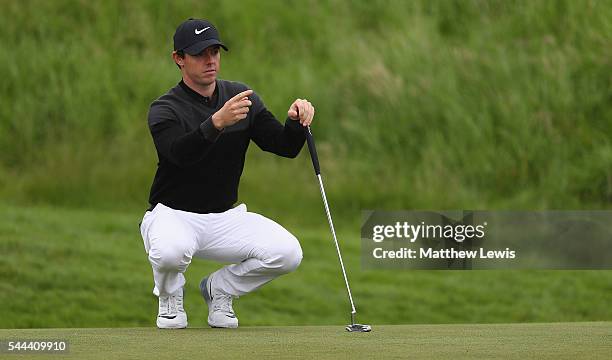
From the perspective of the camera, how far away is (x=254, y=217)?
24.8 ft

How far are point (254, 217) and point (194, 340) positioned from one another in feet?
4.11

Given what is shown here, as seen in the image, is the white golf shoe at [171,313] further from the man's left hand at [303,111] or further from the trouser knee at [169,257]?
the man's left hand at [303,111]

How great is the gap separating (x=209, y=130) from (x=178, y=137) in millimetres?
317

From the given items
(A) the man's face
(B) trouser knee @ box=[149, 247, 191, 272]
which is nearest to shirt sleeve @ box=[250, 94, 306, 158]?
(A) the man's face

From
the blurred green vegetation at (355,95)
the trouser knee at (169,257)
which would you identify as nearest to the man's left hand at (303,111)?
the trouser knee at (169,257)

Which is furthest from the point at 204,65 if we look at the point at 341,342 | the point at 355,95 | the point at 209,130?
the point at 355,95

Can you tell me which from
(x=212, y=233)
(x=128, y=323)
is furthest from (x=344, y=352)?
(x=128, y=323)

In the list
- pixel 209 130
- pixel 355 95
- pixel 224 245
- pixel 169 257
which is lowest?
pixel 169 257

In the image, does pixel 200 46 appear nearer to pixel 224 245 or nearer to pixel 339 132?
pixel 224 245

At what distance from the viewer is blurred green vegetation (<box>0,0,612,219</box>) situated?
663 inches

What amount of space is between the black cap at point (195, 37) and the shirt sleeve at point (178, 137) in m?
0.37

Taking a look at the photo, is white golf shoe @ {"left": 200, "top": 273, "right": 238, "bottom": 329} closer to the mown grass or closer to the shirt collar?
the shirt collar

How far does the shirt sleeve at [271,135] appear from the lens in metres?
7.52

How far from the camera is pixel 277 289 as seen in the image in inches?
565
